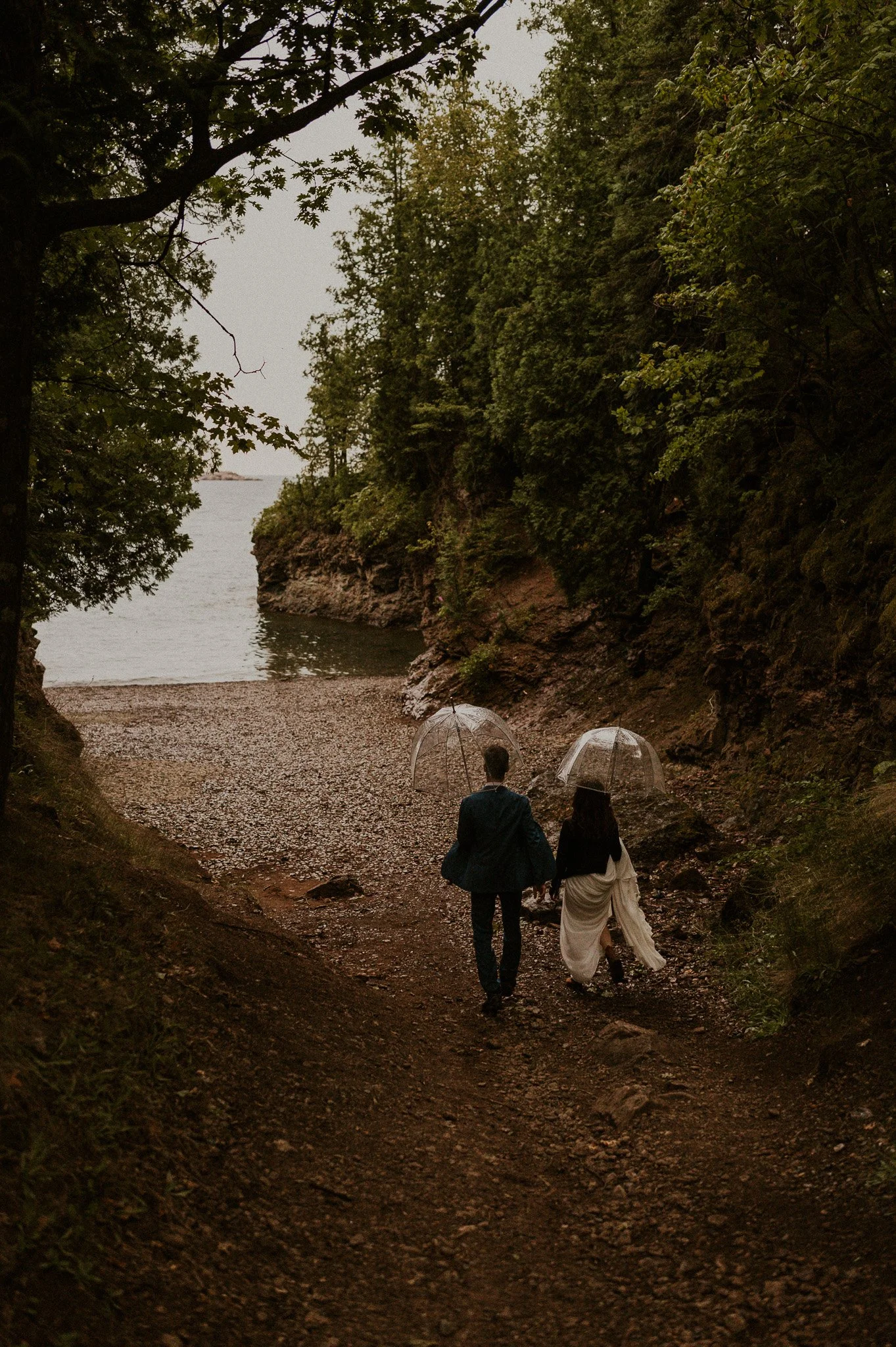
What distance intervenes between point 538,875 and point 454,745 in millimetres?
4207

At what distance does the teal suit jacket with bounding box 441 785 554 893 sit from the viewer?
311 inches

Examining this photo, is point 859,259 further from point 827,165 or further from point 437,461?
point 437,461

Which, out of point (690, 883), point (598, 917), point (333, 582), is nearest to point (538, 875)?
point (598, 917)

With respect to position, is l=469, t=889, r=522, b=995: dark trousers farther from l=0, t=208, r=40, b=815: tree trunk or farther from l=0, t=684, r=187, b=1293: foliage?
l=0, t=208, r=40, b=815: tree trunk

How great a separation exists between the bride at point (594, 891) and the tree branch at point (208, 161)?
228 inches

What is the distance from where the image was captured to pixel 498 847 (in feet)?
25.9

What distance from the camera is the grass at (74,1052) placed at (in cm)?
363

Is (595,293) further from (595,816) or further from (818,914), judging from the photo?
(818,914)

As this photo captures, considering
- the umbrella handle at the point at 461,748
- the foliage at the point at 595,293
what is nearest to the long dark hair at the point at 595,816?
the umbrella handle at the point at 461,748

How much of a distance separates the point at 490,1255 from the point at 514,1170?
0.84 metres

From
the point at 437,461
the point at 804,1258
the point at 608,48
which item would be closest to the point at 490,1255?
the point at 804,1258

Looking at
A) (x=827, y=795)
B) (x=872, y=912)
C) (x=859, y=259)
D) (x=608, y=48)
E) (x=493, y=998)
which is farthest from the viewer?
(x=608, y=48)

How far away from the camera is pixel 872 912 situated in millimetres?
6730

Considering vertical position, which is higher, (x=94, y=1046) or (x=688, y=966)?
(x=94, y=1046)
